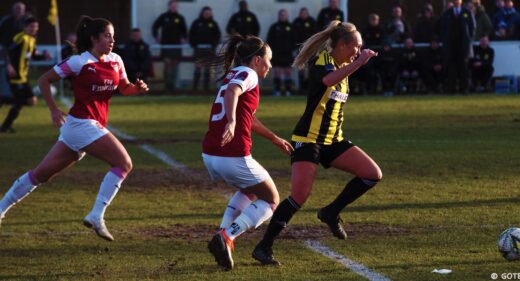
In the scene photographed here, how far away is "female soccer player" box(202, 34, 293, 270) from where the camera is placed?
795 cm

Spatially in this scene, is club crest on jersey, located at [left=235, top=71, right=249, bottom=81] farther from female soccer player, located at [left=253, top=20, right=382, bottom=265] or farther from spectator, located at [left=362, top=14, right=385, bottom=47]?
spectator, located at [left=362, top=14, right=385, bottom=47]

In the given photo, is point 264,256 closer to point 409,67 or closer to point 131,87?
point 131,87

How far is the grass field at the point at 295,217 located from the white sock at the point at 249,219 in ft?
0.96

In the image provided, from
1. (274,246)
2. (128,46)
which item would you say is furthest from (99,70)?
(128,46)

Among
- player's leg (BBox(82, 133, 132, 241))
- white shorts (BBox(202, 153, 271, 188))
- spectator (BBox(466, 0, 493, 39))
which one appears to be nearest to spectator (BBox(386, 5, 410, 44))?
spectator (BBox(466, 0, 493, 39))

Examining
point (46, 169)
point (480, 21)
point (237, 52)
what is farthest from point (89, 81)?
point (480, 21)

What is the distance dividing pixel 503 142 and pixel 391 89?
1095cm

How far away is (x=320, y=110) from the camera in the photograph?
28.1 ft

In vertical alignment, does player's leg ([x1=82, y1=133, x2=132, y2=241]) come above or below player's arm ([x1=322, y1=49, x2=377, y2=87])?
below

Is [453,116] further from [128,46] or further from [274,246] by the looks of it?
[274,246]

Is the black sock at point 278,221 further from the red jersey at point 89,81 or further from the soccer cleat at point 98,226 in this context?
the red jersey at point 89,81

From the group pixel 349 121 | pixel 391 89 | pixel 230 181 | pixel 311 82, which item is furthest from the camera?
pixel 391 89

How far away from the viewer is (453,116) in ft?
70.4

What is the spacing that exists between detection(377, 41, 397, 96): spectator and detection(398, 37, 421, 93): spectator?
0.19m
